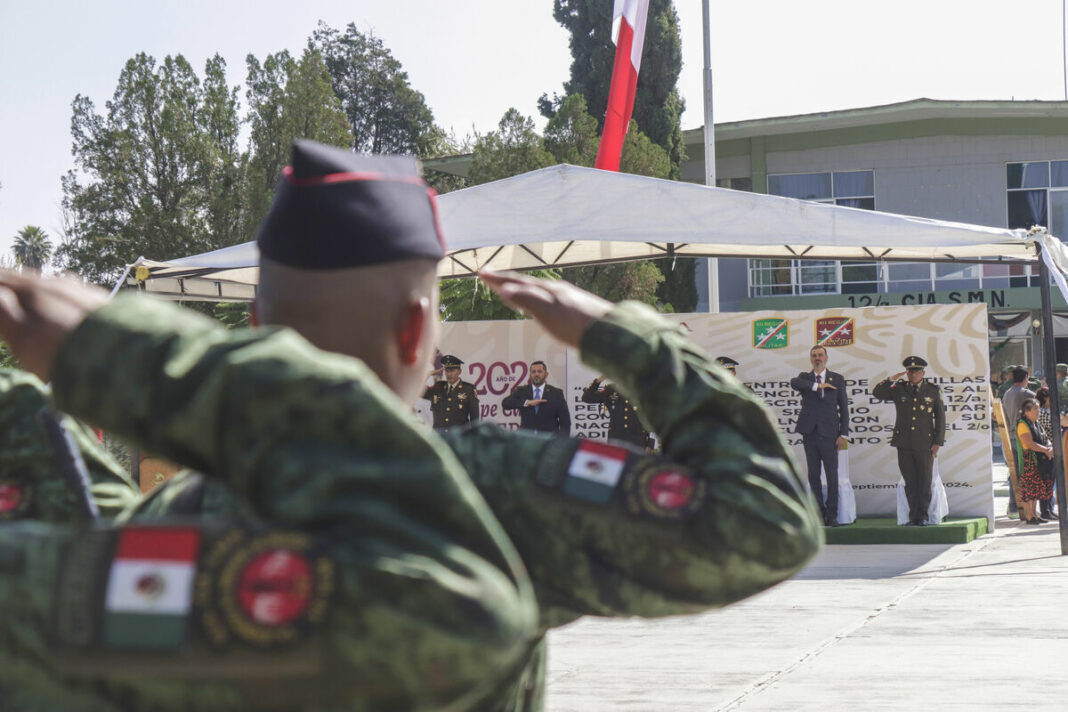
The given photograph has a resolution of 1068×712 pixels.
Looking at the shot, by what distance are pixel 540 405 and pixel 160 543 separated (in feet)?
37.7

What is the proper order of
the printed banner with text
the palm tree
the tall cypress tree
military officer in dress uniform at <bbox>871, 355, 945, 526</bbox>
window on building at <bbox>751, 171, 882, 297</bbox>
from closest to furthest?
military officer in dress uniform at <bbox>871, 355, 945, 526</bbox>, the printed banner with text, the tall cypress tree, window on building at <bbox>751, 171, 882, 297</bbox>, the palm tree

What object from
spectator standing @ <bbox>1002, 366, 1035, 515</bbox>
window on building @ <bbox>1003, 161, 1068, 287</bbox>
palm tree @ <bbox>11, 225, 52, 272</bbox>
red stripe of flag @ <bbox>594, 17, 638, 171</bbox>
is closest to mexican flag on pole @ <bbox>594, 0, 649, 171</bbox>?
red stripe of flag @ <bbox>594, 17, 638, 171</bbox>

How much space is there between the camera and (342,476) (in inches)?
26.3

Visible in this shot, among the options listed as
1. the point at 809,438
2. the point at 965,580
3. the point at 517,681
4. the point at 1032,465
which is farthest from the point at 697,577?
the point at 1032,465

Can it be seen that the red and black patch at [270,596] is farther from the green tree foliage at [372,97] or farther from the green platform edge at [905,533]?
the green tree foliage at [372,97]

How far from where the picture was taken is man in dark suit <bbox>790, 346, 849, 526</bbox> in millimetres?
11781

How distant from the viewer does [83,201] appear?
3039 cm

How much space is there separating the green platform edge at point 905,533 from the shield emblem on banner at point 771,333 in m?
2.05

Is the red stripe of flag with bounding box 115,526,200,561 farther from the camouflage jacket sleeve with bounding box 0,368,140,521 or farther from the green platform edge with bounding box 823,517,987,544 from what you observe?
the green platform edge with bounding box 823,517,987,544

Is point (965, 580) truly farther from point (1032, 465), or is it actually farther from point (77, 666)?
point (77, 666)

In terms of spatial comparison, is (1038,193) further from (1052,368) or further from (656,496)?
(656,496)

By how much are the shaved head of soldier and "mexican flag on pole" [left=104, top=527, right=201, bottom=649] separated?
11.4 inches

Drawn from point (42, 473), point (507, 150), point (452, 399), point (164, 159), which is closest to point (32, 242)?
point (164, 159)

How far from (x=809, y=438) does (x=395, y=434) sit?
11.5 metres
